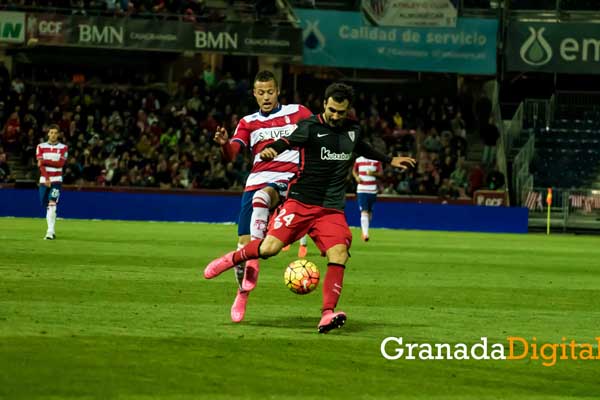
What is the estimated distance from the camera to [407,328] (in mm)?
10500

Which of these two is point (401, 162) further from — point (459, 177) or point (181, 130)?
point (181, 130)

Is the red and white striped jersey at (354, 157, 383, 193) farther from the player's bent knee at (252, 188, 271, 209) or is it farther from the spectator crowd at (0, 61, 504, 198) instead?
the player's bent knee at (252, 188, 271, 209)

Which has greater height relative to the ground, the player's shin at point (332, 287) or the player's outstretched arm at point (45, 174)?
the player's shin at point (332, 287)

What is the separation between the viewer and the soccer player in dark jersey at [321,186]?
10.4 m

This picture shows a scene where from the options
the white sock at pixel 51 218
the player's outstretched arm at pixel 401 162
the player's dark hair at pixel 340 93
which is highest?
the player's dark hair at pixel 340 93

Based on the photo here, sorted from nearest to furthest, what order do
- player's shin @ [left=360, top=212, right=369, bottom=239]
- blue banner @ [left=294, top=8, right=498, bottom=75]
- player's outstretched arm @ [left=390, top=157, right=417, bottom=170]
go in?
1. player's outstretched arm @ [left=390, top=157, right=417, bottom=170]
2. player's shin @ [left=360, top=212, right=369, bottom=239]
3. blue banner @ [left=294, top=8, right=498, bottom=75]

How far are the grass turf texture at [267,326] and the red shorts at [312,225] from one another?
798 mm

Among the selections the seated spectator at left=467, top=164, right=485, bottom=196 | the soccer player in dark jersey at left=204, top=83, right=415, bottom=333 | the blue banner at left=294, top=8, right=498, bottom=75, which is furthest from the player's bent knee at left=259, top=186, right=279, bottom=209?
the blue banner at left=294, top=8, right=498, bottom=75

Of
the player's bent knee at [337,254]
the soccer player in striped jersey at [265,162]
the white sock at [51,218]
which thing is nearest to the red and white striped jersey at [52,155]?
the white sock at [51,218]

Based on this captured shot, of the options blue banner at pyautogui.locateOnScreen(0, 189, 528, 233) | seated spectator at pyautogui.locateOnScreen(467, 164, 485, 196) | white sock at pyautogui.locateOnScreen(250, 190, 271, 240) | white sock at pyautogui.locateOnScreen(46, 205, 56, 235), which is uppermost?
white sock at pyautogui.locateOnScreen(250, 190, 271, 240)

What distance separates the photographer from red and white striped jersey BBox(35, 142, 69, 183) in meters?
24.8

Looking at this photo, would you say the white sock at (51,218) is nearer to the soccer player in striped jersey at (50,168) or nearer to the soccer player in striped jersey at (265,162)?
the soccer player in striped jersey at (50,168)

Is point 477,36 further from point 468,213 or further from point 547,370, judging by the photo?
point 547,370

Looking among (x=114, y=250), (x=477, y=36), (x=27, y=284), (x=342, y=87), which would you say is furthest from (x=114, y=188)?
(x=342, y=87)
